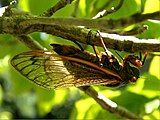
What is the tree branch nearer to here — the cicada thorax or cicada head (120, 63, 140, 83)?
the cicada thorax

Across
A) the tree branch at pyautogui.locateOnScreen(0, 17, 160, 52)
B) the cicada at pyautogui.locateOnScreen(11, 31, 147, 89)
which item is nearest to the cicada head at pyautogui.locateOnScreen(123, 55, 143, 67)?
the cicada at pyautogui.locateOnScreen(11, 31, 147, 89)

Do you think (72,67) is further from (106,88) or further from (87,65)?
(106,88)

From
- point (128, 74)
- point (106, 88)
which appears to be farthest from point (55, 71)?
point (106, 88)

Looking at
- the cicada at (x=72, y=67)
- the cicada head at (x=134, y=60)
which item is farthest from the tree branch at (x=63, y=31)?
the cicada head at (x=134, y=60)

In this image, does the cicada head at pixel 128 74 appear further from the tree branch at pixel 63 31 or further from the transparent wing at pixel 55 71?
the tree branch at pixel 63 31

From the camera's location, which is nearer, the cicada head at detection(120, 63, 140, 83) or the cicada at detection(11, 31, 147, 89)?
the cicada at detection(11, 31, 147, 89)

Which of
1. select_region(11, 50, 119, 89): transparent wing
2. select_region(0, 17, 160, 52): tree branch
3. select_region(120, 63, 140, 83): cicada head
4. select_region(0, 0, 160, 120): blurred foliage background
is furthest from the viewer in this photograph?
select_region(0, 0, 160, 120): blurred foliage background

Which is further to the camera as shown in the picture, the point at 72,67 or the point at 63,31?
the point at 72,67
